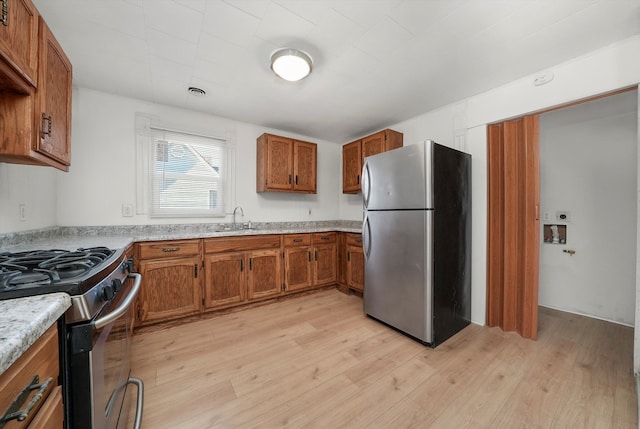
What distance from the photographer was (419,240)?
2.08 metres

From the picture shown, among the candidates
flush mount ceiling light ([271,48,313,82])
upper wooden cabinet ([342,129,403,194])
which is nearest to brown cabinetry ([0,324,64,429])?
flush mount ceiling light ([271,48,313,82])

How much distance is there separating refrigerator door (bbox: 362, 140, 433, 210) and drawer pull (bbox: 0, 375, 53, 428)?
7.10 ft

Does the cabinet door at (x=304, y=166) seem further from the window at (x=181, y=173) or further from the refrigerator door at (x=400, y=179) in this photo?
the refrigerator door at (x=400, y=179)

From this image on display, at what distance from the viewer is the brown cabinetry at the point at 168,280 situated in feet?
7.33

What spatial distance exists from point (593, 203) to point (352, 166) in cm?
272

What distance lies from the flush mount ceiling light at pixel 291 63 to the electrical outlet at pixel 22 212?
208cm

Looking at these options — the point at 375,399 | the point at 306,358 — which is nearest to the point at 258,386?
the point at 306,358

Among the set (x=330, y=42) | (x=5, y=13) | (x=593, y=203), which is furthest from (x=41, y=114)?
(x=593, y=203)

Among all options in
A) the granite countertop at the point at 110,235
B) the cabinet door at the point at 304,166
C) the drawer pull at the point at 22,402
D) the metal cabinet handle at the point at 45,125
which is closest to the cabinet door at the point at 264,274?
the granite countertop at the point at 110,235

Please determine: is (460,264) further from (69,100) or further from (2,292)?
(69,100)

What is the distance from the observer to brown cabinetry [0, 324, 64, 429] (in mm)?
467

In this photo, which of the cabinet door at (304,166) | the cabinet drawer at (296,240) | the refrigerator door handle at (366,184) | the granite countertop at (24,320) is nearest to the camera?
the granite countertop at (24,320)

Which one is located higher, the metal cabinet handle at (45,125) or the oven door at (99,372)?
the metal cabinet handle at (45,125)

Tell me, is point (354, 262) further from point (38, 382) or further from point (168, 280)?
point (38, 382)
